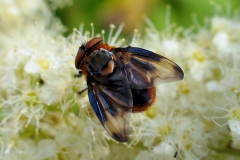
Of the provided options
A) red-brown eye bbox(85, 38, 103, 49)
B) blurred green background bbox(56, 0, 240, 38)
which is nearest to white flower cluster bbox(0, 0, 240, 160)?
red-brown eye bbox(85, 38, 103, 49)

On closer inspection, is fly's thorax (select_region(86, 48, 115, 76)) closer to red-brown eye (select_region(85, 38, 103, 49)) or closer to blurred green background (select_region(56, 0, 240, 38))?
red-brown eye (select_region(85, 38, 103, 49))

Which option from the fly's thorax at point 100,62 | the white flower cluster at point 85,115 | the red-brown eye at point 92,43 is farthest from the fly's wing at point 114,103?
the white flower cluster at point 85,115

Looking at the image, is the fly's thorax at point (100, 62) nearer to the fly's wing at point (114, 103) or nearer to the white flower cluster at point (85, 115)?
the fly's wing at point (114, 103)

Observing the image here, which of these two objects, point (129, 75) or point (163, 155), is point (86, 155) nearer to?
point (163, 155)

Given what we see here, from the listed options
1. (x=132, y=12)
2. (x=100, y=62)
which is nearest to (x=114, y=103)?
(x=100, y=62)

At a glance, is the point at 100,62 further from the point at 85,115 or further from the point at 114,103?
the point at 85,115
